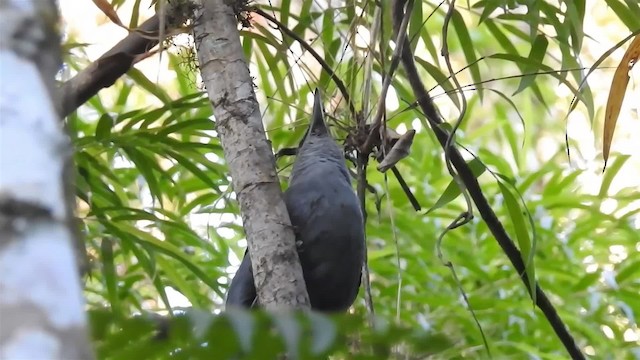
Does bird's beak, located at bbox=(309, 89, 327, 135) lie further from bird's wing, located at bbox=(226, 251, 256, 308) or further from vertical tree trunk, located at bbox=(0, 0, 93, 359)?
vertical tree trunk, located at bbox=(0, 0, 93, 359)

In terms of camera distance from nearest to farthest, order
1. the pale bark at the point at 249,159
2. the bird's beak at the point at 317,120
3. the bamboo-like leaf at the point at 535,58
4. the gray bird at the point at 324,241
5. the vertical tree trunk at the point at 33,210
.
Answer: the vertical tree trunk at the point at 33,210 → the pale bark at the point at 249,159 → the gray bird at the point at 324,241 → the bird's beak at the point at 317,120 → the bamboo-like leaf at the point at 535,58

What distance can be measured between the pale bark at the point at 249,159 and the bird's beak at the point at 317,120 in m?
0.14

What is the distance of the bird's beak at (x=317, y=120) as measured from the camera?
0.82 meters

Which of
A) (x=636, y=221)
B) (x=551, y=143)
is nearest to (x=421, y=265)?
(x=636, y=221)

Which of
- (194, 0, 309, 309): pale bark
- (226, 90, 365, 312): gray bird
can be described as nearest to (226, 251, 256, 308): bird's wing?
(226, 90, 365, 312): gray bird

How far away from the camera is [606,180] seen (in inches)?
50.1

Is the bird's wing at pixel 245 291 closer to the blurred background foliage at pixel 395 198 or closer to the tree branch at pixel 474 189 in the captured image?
the blurred background foliage at pixel 395 198

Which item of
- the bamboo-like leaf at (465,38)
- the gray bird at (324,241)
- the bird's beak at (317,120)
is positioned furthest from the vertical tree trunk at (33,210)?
the bamboo-like leaf at (465,38)

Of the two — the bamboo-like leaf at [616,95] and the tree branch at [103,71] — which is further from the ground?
the tree branch at [103,71]

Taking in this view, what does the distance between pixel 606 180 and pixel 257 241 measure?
80 centimetres

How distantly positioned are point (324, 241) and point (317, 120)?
149 mm

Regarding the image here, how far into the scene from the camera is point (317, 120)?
0.82 metres

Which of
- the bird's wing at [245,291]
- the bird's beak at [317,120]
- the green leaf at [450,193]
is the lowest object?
the bird's wing at [245,291]

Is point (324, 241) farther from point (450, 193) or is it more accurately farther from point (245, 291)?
point (450, 193)
